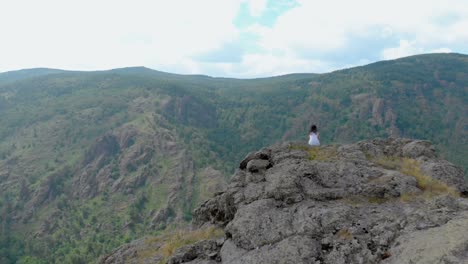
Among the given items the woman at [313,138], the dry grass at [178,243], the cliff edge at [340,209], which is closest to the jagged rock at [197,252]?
the cliff edge at [340,209]

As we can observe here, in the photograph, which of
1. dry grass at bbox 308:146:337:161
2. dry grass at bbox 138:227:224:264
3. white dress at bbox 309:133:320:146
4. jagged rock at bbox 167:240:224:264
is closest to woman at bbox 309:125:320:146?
white dress at bbox 309:133:320:146

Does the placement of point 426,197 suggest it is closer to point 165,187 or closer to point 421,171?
point 421,171

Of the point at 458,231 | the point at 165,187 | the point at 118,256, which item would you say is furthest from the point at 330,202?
the point at 165,187

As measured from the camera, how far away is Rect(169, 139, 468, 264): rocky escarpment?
11797mm

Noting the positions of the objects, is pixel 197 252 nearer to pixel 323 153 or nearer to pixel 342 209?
pixel 342 209

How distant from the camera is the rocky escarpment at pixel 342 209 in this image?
11797 millimetres

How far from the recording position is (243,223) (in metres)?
14.7

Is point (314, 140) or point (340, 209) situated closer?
point (340, 209)

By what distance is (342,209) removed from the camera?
1416cm

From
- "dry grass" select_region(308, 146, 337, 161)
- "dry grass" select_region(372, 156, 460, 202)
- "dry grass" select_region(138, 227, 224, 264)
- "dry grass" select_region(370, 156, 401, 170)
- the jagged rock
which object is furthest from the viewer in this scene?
"dry grass" select_region(308, 146, 337, 161)

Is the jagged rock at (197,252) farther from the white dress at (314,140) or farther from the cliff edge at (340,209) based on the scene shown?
the white dress at (314,140)

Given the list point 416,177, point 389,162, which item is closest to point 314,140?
point 389,162

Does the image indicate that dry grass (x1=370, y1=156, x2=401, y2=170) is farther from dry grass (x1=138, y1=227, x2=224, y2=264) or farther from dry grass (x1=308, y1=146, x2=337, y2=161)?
dry grass (x1=138, y1=227, x2=224, y2=264)

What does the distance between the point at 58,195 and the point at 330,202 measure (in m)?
168
